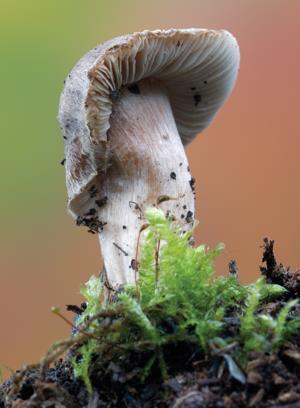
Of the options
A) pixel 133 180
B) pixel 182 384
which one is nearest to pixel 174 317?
pixel 182 384

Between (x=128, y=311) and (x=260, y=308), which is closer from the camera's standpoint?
(x=128, y=311)

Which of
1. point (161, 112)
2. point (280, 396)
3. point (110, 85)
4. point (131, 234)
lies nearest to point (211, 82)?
point (161, 112)

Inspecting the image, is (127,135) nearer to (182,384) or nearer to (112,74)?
(112,74)

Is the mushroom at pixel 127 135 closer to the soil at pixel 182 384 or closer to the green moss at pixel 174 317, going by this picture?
the green moss at pixel 174 317

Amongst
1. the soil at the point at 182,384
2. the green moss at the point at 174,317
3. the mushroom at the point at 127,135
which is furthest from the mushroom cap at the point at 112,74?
the soil at the point at 182,384

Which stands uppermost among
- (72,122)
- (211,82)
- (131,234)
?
(211,82)

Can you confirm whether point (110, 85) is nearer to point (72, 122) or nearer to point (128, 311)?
point (72, 122)

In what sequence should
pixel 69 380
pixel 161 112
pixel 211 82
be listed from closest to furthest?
pixel 69 380 → pixel 161 112 → pixel 211 82

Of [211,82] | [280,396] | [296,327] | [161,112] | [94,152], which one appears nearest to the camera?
[280,396]
